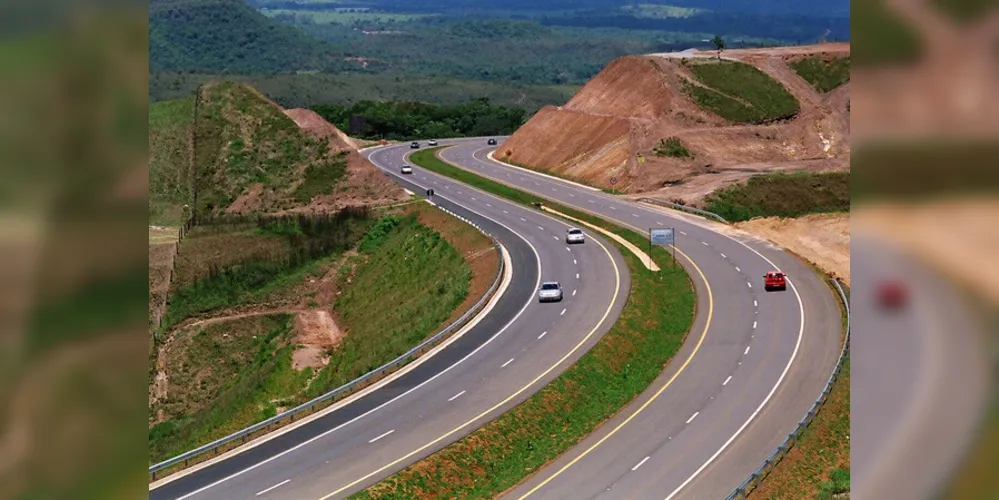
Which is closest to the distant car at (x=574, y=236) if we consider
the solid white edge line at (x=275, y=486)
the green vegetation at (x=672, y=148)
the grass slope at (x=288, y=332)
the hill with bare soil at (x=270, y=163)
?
the grass slope at (x=288, y=332)

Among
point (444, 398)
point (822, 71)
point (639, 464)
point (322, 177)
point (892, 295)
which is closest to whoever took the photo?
point (892, 295)

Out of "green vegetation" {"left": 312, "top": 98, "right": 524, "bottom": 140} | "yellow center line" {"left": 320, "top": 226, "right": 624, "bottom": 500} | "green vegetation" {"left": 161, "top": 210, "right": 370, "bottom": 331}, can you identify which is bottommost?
"green vegetation" {"left": 161, "top": 210, "right": 370, "bottom": 331}

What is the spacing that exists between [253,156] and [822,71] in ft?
190

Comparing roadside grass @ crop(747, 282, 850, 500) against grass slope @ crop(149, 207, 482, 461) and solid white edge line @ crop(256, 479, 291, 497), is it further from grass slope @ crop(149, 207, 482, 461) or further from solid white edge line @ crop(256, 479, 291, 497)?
grass slope @ crop(149, 207, 482, 461)

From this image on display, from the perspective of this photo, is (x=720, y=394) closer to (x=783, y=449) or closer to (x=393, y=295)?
(x=783, y=449)

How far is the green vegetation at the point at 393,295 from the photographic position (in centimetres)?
5600

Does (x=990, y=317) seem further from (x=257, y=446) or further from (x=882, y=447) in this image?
(x=257, y=446)

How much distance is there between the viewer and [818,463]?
34406mm

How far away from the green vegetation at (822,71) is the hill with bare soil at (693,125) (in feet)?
0.49

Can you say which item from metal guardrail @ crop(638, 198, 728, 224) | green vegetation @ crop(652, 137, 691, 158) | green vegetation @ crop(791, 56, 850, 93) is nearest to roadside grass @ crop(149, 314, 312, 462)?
metal guardrail @ crop(638, 198, 728, 224)

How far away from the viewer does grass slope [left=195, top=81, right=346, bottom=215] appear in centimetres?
10288

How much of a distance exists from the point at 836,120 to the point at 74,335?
4313 inches

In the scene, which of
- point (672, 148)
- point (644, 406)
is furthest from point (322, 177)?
point (644, 406)

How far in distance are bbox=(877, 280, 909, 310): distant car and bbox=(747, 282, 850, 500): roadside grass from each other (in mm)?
26280
